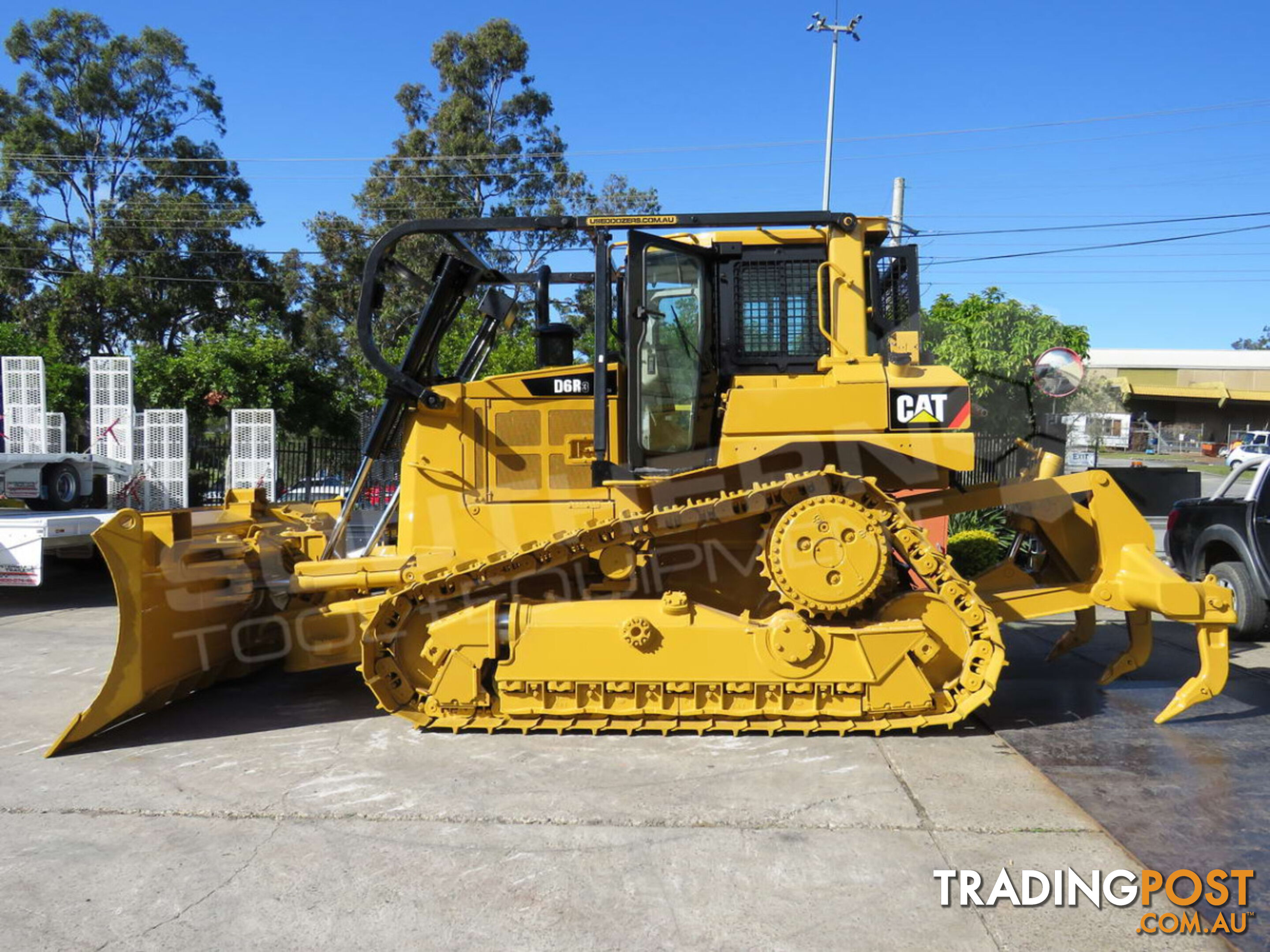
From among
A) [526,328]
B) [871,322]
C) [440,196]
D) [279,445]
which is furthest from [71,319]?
[871,322]

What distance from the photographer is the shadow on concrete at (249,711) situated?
532 cm

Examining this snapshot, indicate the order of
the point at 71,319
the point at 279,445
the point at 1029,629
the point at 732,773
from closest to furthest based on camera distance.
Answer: the point at 732,773 < the point at 1029,629 < the point at 279,445 < the point at 71,319

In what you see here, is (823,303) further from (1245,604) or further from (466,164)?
(466,164)

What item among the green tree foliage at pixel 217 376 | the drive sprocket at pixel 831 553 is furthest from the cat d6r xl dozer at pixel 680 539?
the green tree foliage at pixel 217 376

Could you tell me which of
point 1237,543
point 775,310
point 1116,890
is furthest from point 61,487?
point 1237,543

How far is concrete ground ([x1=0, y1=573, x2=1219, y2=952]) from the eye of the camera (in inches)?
128

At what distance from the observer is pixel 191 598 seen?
5504 millimetres

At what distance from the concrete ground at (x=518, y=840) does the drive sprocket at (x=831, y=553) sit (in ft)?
2.98

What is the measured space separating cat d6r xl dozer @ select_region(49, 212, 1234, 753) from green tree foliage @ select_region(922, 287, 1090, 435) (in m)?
8.58

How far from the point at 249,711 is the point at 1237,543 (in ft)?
27.3

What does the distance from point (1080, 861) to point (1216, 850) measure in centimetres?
66

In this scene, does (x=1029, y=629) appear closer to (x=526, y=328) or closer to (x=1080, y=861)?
(x=1080, y=861)

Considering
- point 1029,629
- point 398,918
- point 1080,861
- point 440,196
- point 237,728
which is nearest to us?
point 398,918

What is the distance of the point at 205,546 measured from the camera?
566 cm
